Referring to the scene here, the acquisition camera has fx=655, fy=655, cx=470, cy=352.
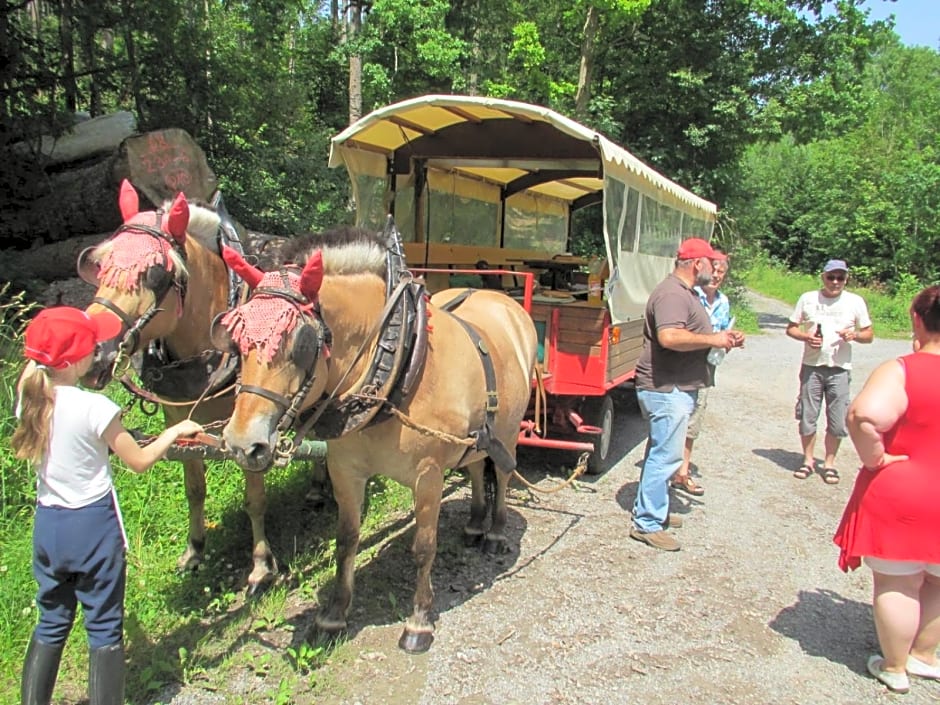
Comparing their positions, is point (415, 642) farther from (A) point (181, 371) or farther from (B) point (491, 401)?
(A) point (181, 371)

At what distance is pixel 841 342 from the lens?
5.44 metres

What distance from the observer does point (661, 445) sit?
161 inches

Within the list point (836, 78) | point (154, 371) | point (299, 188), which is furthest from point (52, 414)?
point (836, 78)

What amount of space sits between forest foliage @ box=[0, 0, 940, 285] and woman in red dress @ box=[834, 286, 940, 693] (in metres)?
7.89

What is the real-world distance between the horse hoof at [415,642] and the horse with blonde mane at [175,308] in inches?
35.3

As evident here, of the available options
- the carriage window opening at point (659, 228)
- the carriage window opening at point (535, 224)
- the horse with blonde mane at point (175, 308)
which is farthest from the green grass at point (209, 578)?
the carriage window opening at point (535, 224)

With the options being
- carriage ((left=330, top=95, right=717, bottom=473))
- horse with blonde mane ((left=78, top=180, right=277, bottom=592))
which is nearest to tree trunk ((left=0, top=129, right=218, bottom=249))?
carriage ((left=330, top=95, right=717, bottom=473))

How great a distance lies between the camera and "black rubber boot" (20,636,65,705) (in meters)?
2.24

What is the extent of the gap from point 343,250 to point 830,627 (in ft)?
10.1

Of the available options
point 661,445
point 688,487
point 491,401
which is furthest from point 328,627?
point 688,487

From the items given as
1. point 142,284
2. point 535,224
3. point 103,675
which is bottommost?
point 103,675

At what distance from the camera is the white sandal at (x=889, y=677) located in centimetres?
282

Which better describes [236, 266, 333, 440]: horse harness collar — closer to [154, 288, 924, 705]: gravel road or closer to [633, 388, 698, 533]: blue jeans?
[154, 288, 924, 705]: gravel road

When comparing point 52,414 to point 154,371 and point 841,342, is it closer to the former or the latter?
point 154,371
